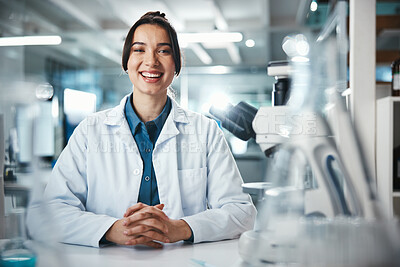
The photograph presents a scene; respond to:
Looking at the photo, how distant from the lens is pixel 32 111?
62cm

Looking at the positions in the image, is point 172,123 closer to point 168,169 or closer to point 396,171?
point 168,169

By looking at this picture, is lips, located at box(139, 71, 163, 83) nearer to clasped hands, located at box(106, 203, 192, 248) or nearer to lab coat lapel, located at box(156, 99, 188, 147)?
lab coat lapel, located at box(156, 99, 188, 147)

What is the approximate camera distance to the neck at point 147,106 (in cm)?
153

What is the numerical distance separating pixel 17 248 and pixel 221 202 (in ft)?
2.52

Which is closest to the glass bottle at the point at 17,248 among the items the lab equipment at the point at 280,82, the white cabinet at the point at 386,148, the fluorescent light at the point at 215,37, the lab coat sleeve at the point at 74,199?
the lab coat sleeve at the point at 74,199

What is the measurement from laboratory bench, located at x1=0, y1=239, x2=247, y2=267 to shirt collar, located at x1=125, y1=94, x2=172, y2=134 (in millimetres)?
538

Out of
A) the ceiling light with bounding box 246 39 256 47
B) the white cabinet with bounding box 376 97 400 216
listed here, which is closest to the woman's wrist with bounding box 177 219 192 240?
the white cabinet with bounding box 376 97 400 216

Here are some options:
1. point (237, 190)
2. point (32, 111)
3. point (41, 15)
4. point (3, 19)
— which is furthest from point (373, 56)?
point (41, 15)

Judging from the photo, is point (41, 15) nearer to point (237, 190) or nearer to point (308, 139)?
point (237, 190)

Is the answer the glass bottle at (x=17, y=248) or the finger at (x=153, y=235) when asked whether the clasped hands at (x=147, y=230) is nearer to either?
the finger at (x=153, y=235)

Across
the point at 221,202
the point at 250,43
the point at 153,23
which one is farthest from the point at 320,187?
the point at 250,43

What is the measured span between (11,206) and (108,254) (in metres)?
Answer: 0.33

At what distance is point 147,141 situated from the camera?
4.75ft

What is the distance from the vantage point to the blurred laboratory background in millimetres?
743
